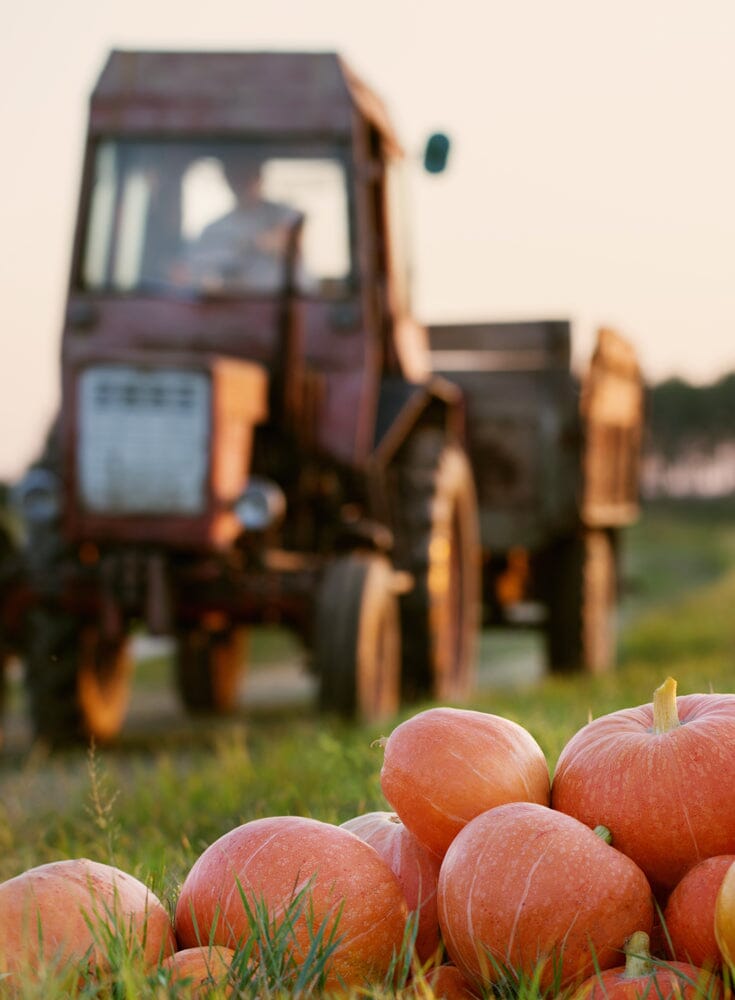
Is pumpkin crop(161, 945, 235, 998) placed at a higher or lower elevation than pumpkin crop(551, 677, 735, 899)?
lower

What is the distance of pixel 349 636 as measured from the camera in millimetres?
6914

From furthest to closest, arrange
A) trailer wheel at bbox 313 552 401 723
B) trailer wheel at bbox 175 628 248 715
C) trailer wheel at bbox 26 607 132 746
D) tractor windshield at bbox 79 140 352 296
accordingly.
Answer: trailer wheel at bbox 175 628 248 715, tractor windshield at bbox 79 140 352 296, trailer wheel at bbox 26 607 132 746, trailer wheel at bbox 313 552 401 723

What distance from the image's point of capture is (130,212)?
7.69 meters

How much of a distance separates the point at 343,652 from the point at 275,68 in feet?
8.99

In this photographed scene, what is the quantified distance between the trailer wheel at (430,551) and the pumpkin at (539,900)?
547cm

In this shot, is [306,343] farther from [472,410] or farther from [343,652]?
[472,410]

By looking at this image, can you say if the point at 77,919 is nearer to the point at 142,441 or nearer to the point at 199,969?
the point at 199,969

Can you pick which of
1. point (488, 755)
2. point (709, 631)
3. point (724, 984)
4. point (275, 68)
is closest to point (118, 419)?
point (275, 68)

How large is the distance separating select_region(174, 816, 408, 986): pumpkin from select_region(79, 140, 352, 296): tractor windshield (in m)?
5.26

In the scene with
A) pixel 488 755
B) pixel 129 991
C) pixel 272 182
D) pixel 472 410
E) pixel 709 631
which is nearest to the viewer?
pixel 129 991

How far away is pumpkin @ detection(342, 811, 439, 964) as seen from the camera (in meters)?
2.54

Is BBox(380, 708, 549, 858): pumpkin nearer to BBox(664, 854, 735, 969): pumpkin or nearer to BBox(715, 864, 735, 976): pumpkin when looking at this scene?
BBox(664, 854, 735, 969): pumpkin

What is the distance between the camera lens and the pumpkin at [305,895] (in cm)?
236

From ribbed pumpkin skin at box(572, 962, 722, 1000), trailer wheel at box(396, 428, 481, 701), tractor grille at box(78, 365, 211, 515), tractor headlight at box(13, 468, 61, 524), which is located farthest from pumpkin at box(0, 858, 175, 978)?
trailer wheel at box(396, 428, 481, 701)
